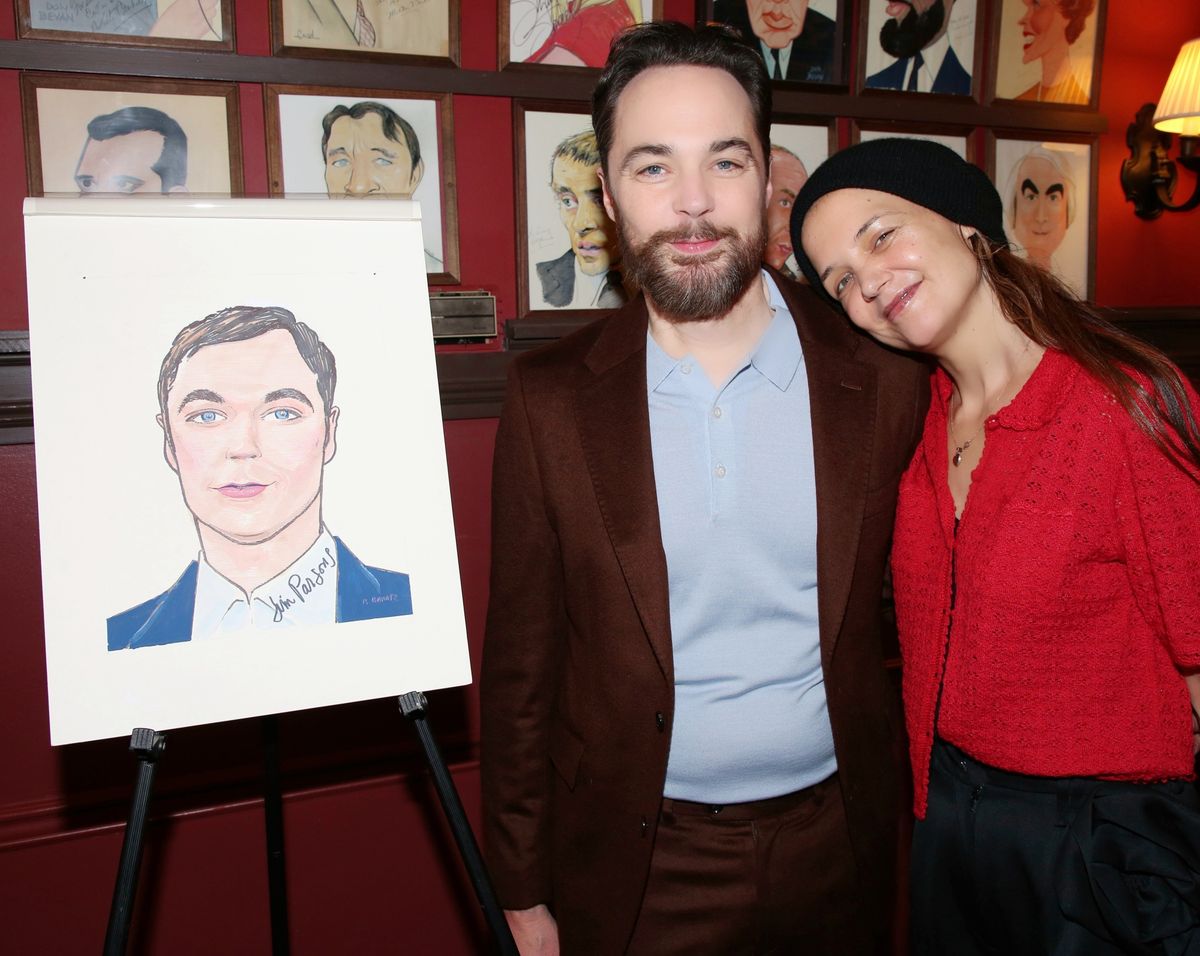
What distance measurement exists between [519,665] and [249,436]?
566 millimetres

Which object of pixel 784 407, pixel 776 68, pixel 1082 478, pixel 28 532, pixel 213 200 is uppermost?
pixel 776 68

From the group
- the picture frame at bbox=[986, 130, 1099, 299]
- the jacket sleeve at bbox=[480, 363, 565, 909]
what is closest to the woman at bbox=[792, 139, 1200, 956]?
the jacket sleeve at bbox=[480, 363, 565, 909]

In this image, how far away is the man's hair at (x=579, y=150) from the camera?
207 centimetres

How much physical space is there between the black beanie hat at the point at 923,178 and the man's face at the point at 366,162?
978 millimetres

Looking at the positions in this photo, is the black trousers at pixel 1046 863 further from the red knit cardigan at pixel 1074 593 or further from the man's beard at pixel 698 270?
the man's beard at pixel 698 270

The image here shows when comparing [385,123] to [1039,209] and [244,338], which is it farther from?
[1039,209]

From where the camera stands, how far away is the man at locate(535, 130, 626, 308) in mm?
2084

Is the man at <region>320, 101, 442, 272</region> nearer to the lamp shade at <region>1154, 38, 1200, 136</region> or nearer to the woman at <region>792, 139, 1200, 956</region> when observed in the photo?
the woman at <region>792, 139, 1200, 956</region>

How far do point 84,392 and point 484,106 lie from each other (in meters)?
1.18

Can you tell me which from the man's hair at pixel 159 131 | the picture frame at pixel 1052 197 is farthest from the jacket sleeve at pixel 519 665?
the picture frame at pixel 1052 197

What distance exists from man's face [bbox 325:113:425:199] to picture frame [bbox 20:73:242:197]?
19 cm

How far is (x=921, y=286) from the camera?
4.42ft

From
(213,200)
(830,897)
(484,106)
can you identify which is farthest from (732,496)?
(484,106)

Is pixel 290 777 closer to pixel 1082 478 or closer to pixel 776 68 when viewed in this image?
pixel 1082 478
